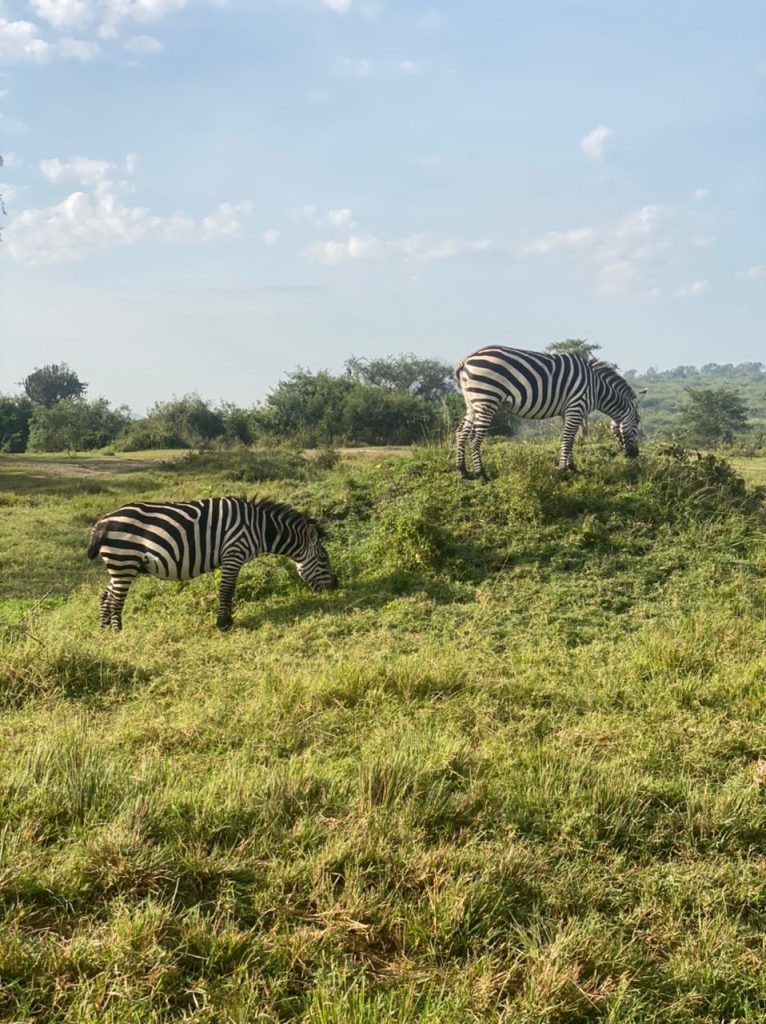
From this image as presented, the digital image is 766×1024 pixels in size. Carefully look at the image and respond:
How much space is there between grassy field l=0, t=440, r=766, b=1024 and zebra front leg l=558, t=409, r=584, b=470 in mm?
2724

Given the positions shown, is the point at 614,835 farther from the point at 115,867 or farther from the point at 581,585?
the point at 581,585

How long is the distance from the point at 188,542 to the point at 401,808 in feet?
18.1

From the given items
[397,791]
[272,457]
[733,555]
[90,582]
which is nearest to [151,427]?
[272,457]

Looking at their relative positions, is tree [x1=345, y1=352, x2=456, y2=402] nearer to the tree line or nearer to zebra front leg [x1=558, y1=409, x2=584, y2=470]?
the tree line

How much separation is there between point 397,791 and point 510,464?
7452 millimetres

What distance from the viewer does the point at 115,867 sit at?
3.06 m

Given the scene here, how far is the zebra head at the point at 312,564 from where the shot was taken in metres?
9.10

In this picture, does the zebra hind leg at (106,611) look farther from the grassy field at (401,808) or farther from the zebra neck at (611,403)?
the zebra neck at (611,403)

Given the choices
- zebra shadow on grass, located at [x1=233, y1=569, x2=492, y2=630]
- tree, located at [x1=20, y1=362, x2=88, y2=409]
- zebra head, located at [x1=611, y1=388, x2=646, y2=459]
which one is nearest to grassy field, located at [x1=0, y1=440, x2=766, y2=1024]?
zebra shadow on grass, located at [x1=233, y1=569, x2=492, y2=630]

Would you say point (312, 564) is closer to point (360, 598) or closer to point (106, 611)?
point (360, 598)

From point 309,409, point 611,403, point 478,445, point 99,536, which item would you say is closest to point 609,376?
point 611,403

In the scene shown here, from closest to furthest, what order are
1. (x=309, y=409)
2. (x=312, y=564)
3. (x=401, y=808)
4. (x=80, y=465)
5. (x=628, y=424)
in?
(x=401, y=808), (x=312, y=564), (x=628, y=424), (x=80, y=465), (x=309, y=409)

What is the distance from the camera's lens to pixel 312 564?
Answer: 9.09m

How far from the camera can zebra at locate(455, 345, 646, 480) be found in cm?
1075
